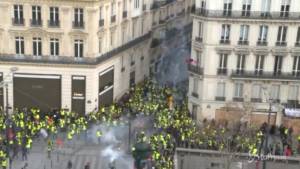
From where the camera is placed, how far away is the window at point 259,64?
4947cm

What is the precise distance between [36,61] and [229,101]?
62.6 ft

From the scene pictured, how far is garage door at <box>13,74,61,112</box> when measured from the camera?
51.6 metres

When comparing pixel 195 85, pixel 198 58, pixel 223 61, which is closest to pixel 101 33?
pixel 198 58

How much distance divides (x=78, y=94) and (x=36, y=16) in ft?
28.3

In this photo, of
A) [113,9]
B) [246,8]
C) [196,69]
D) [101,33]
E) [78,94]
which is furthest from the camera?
[113,9]

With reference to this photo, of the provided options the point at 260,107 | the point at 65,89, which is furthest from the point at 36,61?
the point at 260,107

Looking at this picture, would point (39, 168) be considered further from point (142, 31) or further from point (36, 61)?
point (142, 31)

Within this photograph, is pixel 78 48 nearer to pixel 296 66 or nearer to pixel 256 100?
pixel 256 100

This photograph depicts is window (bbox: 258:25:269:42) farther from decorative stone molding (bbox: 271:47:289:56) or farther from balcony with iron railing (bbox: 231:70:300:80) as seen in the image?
balcony with iron railing (bbox: 231:70:300:80)

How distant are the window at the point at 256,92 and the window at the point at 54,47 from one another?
19.3 metres

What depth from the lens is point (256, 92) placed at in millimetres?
50656

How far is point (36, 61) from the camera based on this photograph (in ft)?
167

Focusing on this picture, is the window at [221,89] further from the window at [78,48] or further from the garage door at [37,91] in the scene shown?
the garage door at [37,91]

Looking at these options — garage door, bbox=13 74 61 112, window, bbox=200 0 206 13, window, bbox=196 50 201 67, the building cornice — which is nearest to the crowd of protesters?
garage door, bbox=13 74 61 112
